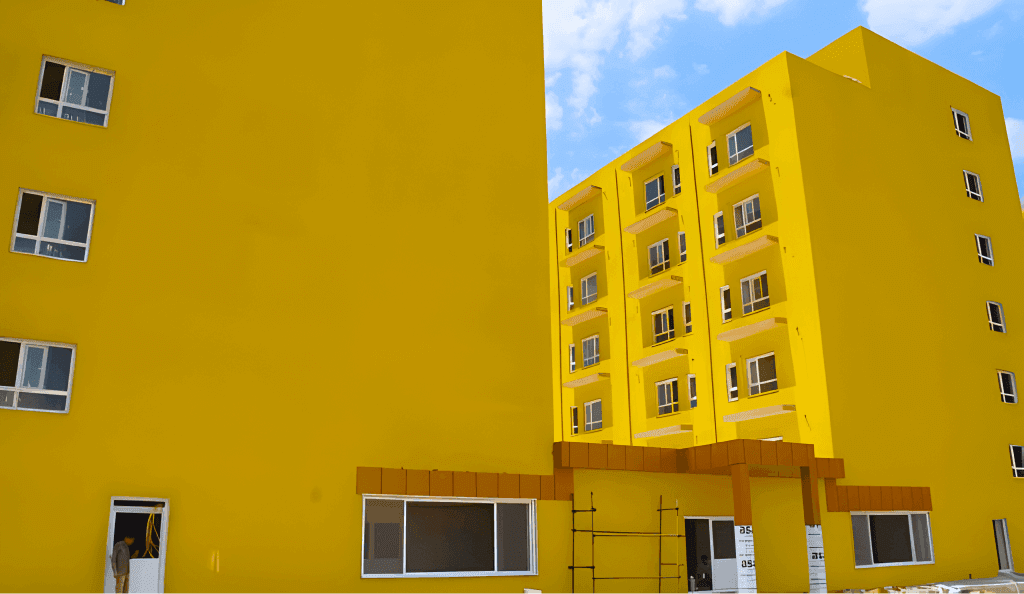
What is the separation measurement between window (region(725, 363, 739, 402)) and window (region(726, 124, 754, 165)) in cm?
743

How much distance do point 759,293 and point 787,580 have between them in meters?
9.89

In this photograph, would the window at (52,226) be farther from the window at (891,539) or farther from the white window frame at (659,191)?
the white window frame at (659,191)

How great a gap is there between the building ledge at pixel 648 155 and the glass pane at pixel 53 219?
2286cm

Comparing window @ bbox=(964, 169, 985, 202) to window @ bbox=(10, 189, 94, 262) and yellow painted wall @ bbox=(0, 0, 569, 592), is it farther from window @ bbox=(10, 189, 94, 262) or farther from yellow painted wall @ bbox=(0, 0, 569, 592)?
window @ bbox=(10, 189, 94, 262)

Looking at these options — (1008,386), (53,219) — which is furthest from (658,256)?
(53,219)

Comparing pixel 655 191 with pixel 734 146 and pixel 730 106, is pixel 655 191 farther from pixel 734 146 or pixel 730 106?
pixel 730 106

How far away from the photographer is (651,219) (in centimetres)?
3284

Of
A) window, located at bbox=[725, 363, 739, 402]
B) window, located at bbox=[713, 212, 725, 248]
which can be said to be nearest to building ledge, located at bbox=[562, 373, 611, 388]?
window, located at bbox=[725, 363, 739, 402]

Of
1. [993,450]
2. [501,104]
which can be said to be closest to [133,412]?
[501,104]

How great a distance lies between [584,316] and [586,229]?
13.7 ft

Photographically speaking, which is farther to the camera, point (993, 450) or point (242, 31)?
point (993, 450)

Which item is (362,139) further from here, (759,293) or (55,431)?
(759,293)

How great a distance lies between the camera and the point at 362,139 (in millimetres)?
18719

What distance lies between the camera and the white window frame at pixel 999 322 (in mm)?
28359
